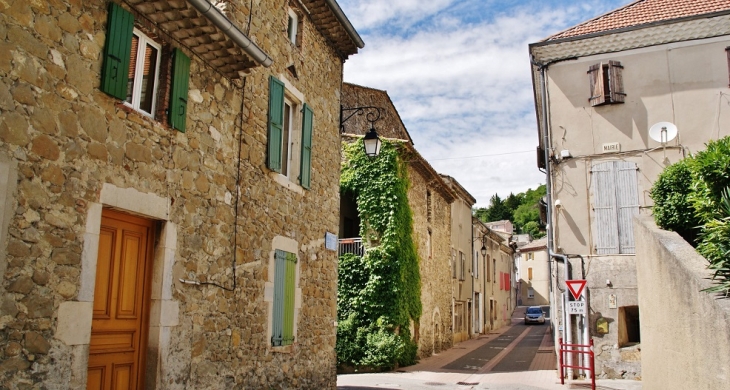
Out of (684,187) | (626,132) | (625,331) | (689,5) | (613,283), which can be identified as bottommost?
(625,331)

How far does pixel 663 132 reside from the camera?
46.3 ft

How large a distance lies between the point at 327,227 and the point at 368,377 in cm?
559

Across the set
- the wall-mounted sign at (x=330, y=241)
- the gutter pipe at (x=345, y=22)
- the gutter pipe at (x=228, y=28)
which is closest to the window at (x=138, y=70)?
the gutter pipe at (x=228, y=28)

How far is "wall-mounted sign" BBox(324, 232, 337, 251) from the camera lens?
10.8 m

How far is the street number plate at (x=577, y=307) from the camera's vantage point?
12531mm

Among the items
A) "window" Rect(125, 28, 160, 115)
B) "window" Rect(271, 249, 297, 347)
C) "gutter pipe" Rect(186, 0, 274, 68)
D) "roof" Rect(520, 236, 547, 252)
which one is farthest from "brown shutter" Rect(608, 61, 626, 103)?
"roof" Rect(520, 236, 547, 252)

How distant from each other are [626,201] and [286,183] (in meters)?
9.01

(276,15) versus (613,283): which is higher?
(276,15)

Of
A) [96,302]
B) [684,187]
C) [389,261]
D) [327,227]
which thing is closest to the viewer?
[96,302]

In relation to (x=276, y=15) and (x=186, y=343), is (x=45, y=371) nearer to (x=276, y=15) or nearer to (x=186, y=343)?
(x=186, y=343)

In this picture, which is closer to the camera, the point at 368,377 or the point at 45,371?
the point at 45,371

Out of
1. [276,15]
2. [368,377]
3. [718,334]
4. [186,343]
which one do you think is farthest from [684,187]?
[368,377]

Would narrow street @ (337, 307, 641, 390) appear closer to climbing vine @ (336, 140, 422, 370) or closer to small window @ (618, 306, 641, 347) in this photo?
climbing vine @ (336, 140, 422, 370)

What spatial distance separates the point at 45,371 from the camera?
187 inches
